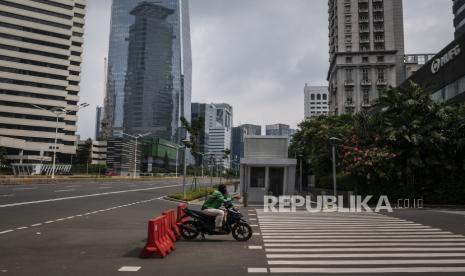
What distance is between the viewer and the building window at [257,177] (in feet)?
101

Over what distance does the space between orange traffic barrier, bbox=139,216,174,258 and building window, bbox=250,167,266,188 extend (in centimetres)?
2065

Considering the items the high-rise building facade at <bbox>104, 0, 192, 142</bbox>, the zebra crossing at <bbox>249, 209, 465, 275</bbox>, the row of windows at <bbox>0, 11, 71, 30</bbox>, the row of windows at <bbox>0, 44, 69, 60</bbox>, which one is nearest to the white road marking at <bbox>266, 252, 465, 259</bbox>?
the zebra crossing at <bbox>249, 209, 465, 275</bbox>

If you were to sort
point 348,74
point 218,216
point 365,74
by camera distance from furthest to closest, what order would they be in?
point 348,74 → point 365,74 → point 218,216

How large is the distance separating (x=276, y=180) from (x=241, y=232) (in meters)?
18.8

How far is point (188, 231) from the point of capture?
12.4 m

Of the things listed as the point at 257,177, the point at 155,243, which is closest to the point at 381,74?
the point at 257,177

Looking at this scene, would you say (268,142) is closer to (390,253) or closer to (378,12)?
(390,253)

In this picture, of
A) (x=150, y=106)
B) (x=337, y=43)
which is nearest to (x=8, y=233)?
(x=337, y=43)

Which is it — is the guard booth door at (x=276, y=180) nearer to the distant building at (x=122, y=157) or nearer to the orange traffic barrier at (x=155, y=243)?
the orange traffic barrier at (x=155, y=243)

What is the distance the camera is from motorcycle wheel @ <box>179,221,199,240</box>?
40.4 feet

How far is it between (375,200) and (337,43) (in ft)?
232

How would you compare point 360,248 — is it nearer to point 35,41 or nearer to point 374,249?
point 374,249

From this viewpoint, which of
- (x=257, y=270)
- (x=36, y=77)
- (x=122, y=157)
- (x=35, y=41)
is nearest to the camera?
(x=257, y=270)

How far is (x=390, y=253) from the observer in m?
10.2
